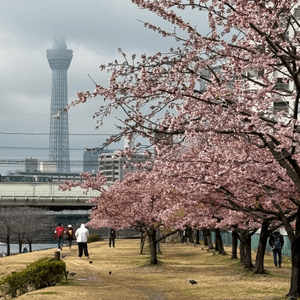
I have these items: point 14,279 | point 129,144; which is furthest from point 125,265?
point 129,144

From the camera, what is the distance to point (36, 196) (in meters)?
69.8

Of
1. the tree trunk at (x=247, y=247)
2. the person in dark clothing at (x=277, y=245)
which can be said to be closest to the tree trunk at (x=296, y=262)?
the tree trunk at (x=247, y=247)

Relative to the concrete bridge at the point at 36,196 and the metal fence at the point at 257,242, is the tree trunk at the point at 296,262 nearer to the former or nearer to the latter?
the metal fence at the point at 257,242

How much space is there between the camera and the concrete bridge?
69062 mm

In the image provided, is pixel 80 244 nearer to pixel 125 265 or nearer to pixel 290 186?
pixel 125 265

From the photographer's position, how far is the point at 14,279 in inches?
535

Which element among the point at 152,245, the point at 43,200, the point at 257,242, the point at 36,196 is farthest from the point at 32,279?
the point at 43,200

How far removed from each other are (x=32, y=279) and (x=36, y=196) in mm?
57182

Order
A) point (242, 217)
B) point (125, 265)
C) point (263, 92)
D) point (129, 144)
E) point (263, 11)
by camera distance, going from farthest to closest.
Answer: point (125, 265) < point (242, 217) < point (129, 144) < point (263, 92) < point (263, 11)

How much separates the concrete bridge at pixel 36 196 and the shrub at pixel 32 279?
53633 mm

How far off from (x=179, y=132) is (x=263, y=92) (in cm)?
193

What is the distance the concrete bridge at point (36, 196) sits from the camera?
69.1 metres

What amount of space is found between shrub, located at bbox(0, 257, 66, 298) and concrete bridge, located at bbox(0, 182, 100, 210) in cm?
5363

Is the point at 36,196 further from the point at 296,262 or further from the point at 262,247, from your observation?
the point at 296,262
